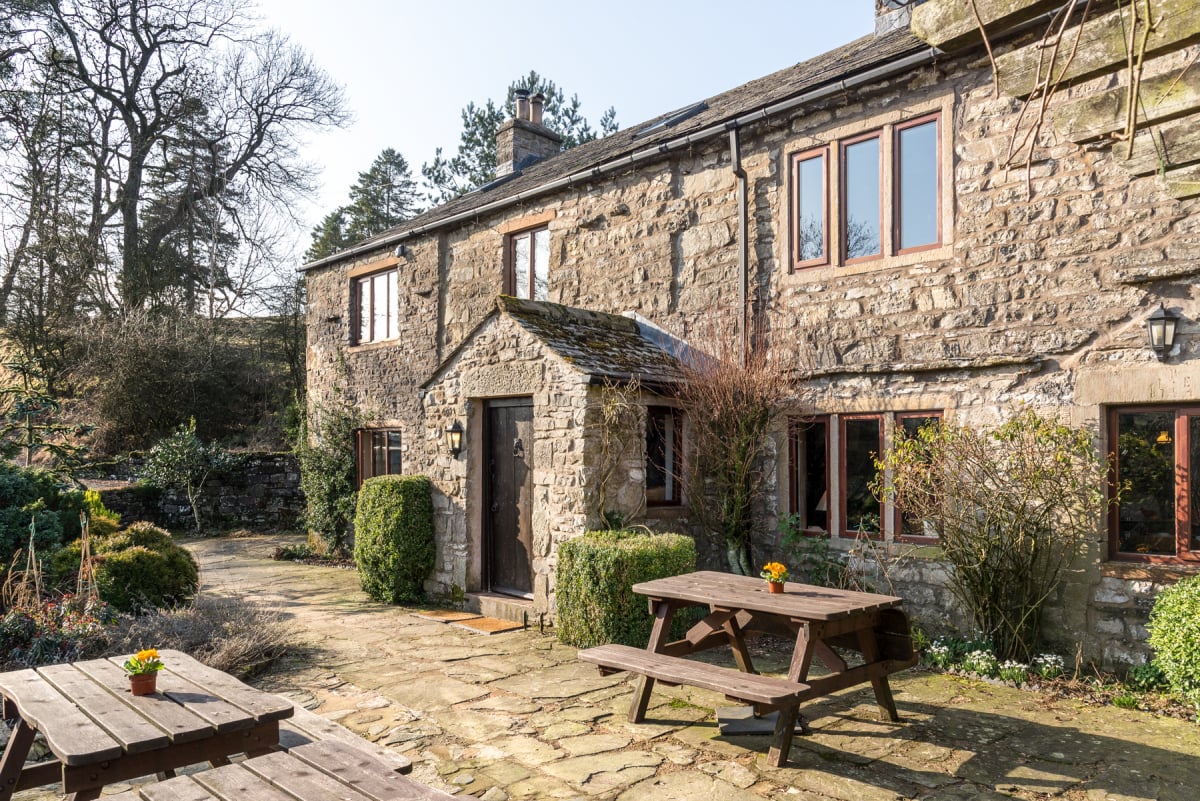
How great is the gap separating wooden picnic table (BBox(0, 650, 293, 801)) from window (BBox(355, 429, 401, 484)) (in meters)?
9.42

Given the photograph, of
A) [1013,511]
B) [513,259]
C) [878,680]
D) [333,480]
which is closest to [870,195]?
[1013,511]

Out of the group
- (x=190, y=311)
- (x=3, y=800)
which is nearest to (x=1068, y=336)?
(x=3, y=800)

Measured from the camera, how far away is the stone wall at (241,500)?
16609 mm

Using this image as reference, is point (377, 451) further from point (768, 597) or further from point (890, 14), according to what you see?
point (890, 14)

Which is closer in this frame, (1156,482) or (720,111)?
(1156,482)

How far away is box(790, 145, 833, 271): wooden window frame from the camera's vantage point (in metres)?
8.01

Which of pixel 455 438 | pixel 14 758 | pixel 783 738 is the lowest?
pixel 783 738

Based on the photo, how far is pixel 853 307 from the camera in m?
7.73

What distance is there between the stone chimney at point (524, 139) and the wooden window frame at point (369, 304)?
3.38 metres

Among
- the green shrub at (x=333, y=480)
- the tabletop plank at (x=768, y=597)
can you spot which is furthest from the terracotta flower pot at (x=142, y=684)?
the green shrub at (x=333, y=480)

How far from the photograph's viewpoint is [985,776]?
14.5 feet

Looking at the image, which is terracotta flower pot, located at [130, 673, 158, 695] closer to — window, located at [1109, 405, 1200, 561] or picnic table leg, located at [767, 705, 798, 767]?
picnic table leg, located at [767, 705, 798, 767]

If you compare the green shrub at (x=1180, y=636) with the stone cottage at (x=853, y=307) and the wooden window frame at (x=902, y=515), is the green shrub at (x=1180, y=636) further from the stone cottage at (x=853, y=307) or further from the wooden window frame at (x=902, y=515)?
the wooden window frame at (x=902, y=515)

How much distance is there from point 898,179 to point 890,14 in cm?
422
